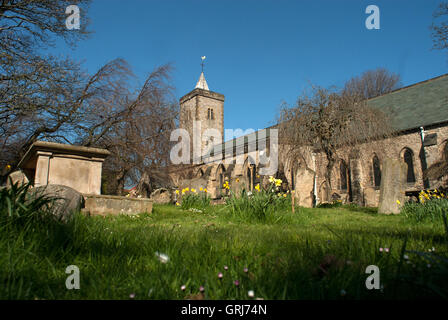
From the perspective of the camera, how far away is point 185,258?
221 cm

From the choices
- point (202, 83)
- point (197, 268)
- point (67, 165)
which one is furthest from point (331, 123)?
point (202, 83)

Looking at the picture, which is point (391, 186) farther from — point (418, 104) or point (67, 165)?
point (418, 104)

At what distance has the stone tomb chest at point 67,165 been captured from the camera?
19.5 ft

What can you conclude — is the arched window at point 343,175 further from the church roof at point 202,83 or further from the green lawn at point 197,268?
the church roof at point 202,83

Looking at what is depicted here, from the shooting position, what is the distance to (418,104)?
24.5m

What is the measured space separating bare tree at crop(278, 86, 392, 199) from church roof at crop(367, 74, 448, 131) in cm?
855

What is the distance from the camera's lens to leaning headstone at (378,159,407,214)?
30.1 feet

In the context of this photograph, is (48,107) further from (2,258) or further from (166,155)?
(2,258)

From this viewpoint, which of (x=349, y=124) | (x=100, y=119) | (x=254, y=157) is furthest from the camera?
(x=254, y=157)

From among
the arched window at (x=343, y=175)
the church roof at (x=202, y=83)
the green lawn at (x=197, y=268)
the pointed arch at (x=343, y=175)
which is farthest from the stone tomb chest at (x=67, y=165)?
the church roof at (x=202, y=83)

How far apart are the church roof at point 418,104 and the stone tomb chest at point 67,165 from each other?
2148 centimetres
